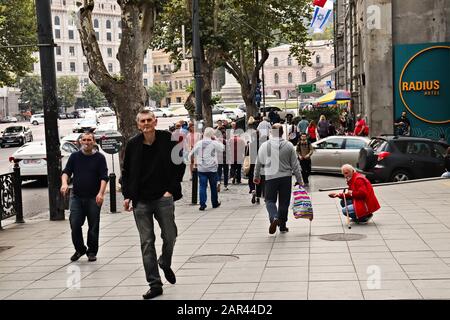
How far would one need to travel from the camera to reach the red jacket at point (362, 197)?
512 inches

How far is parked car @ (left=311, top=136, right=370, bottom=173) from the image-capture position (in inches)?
930

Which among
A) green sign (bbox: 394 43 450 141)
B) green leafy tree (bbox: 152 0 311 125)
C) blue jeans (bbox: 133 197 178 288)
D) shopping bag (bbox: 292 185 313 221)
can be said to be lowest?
shopping bag (bbox: 292 185 313 221)

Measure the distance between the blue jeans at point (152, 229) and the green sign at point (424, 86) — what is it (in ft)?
71.5

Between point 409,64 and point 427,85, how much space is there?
988 mm

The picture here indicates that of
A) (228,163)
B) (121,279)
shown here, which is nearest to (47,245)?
(121,279)

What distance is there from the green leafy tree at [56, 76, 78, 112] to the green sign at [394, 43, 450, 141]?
9448 cm

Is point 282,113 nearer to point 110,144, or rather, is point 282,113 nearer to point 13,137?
point 13,137

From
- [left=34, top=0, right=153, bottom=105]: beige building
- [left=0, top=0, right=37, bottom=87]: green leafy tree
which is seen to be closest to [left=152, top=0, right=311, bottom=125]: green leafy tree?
[left=0, top=0, right=37, bottom=87]: green leafy tree

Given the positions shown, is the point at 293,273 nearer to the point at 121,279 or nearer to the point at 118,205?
the point at 121,279

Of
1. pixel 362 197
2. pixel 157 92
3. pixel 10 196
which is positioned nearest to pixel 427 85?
pixel 362 197

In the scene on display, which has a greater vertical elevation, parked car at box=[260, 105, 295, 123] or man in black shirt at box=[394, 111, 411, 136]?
man in black shirt at box=[394, 111, 411, 136]

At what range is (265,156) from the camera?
41.7 ft

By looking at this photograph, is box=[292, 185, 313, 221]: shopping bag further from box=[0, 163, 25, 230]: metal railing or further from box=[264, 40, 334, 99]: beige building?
box=[264, 40, 334, 99]: beige building

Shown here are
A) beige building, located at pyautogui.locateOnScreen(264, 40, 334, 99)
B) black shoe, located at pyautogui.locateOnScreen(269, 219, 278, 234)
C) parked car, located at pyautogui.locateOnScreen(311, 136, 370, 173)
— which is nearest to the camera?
black shoe, located at pyautogui.locateOnScreen(269, 219, 278, 234)
